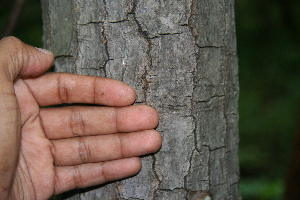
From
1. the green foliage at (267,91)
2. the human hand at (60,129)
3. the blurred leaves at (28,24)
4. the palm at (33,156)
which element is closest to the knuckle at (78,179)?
the human hand at (60,129)

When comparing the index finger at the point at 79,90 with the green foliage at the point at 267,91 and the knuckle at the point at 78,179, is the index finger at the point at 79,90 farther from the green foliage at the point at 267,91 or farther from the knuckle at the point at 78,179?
the green foliage at the point at 267,91

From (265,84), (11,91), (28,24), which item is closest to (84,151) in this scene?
(11,91)

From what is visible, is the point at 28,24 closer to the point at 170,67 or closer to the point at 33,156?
the point at 33,156

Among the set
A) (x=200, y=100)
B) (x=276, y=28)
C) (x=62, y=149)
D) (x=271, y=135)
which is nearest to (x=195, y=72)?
(x=200, y=100)

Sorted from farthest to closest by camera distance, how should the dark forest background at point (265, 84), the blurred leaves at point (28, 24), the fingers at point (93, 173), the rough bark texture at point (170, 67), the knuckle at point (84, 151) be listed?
the blurred leaves at point (28, 24), the dark forest background at point (265, 84), the knuckle at point (84, 151), the fingers at point (93, 173), the rough bark texture at point (170, 67)

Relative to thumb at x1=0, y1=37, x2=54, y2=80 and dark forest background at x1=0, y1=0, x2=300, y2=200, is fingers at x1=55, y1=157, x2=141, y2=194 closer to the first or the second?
thumb at x1=0, y1=37, x2=54, y2=80

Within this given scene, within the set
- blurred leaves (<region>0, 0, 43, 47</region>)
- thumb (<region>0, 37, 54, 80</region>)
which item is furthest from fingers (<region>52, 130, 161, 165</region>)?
blurred leaves (<region>0, 0, 43, 47</region>)

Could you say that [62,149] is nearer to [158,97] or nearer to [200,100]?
[158,97]
